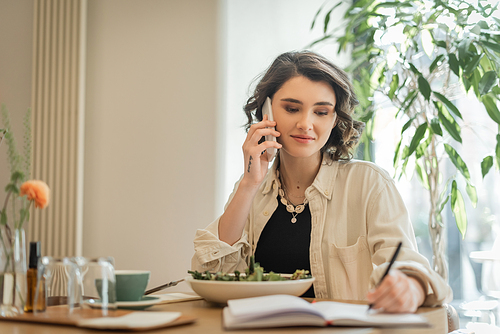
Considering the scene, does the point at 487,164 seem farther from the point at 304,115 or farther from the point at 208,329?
the point at 208,329

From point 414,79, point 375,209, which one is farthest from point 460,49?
point 375,209

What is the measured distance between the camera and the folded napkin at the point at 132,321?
0.71m

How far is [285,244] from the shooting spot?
64.4 inches

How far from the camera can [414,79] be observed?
2320 mm

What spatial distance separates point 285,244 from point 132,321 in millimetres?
943

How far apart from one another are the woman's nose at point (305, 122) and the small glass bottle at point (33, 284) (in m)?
0.94

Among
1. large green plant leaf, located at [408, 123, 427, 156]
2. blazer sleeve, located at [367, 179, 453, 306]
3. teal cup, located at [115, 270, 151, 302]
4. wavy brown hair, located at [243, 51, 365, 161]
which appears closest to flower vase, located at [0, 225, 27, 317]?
teal cup, located at [115, 270, 151, 302]

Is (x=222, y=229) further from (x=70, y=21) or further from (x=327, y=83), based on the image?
(x=70, y=21)

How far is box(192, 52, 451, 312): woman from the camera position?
151 centimetres

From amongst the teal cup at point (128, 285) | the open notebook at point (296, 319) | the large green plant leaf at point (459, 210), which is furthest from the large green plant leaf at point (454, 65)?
the teal cup at point (128, 285)

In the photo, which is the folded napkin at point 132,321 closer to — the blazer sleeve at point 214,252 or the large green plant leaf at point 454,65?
the blazer sleeve at point 214,252

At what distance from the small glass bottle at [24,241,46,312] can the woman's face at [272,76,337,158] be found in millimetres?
951

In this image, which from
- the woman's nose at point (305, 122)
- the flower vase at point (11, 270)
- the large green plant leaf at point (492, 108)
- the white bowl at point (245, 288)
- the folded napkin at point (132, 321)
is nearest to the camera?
the folded napkin at point (132, 321)

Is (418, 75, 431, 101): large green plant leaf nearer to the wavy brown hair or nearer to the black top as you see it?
the wavy brown hair
